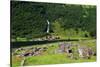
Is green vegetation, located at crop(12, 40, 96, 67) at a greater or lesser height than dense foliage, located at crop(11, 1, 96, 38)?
lesser

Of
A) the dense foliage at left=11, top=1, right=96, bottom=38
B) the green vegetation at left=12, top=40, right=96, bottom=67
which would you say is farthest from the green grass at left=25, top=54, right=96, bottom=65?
the dense foliage at left=11, top=1, right=96, bottom=38

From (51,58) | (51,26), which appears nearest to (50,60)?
(51,58)

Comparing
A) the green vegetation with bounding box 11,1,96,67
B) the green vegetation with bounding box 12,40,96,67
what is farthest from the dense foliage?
the green vegetation with bounding box 12,40,96,67

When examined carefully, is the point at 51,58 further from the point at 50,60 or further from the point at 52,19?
the point at 52,19

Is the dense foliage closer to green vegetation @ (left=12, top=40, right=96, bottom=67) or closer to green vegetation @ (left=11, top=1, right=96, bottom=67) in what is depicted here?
green vegetation @ (left=11, top=1, right=96, bottom=67)

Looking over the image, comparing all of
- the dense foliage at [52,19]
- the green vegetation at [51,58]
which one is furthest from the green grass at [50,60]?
the dense foliage at [52,19]

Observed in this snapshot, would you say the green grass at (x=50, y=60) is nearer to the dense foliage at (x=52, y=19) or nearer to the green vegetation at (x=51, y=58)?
the green vegetation at (x=51, y=58)
